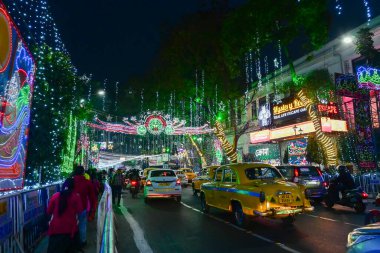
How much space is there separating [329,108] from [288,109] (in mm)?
3569

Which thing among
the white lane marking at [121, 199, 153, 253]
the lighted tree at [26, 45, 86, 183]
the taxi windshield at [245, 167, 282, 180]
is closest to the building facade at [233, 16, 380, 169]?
the taxi windshield at [245, 167, 282, 180]

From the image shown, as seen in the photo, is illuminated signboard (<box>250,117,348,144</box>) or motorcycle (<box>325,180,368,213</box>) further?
illuminated signboard (<box>250,117,348,144</box>)

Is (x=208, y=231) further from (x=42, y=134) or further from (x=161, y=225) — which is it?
(x=42, y=134)

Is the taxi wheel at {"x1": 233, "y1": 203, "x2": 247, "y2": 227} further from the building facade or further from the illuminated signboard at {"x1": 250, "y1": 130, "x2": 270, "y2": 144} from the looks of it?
the illuminated signboard at {"x1": 250, "y1": 130, "x2": 270, "y2": 144}

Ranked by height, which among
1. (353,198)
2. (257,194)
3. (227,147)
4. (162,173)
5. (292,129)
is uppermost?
(292,129)

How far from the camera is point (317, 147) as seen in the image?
22672 millimetres

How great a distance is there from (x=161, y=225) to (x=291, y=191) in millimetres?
4209

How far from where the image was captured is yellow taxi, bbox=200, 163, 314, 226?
884 centimetres

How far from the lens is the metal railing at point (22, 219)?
5.67 metres

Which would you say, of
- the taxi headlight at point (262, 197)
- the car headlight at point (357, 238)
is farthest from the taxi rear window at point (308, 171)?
the car headlight at point (357, 238)

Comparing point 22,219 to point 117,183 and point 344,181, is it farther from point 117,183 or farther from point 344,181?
point 344,181

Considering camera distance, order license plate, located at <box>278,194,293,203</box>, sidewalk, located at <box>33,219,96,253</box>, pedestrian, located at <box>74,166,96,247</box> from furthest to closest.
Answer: license plate, located at <box>278,194,293,203</box> → pedestrian, located at <box>74,166,96,247</box> → sidewalk, located at <box>33,219,96,253</box>

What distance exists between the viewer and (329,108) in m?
21.6

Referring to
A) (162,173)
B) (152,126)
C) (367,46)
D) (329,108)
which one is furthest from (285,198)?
(152,126)
